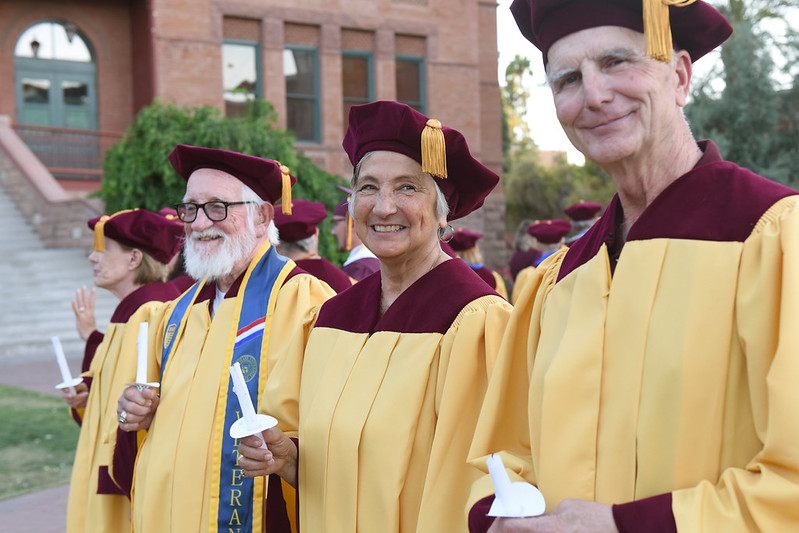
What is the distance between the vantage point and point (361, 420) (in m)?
2.62

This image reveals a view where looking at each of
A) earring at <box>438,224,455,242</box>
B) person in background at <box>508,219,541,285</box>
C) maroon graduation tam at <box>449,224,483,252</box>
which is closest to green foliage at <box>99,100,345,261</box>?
person in background at <box>508,219,541,285</box>

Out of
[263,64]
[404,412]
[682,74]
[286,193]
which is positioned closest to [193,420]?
[286,193]

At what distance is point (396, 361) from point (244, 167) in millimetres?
1537

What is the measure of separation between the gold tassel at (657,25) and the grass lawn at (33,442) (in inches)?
274

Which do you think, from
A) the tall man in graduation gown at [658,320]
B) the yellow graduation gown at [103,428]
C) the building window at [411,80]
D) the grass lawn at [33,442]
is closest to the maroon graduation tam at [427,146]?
the tall man in graduation gown at [658,320]

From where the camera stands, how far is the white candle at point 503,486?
65.4 inches

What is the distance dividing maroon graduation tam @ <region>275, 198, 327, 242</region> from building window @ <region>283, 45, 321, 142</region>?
14.7 metres

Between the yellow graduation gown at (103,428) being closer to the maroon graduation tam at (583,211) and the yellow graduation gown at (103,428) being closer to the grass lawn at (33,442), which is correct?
the grass lawn at (33,442)

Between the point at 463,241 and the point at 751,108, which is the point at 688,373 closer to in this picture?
the point at 463,241

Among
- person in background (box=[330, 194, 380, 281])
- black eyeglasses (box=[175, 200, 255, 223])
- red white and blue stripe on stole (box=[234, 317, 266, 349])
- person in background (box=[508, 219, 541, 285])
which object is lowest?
person in background (box=[508, 219, 541, 285])

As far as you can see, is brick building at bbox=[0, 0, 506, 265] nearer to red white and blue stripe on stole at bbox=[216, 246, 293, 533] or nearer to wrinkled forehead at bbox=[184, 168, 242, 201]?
wrinkled forehead at bbox=[184, 168, 242, 201]

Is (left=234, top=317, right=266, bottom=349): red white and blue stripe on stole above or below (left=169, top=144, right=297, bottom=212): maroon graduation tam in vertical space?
below

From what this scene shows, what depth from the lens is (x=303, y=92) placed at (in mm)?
20641

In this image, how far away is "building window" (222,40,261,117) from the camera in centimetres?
1970
